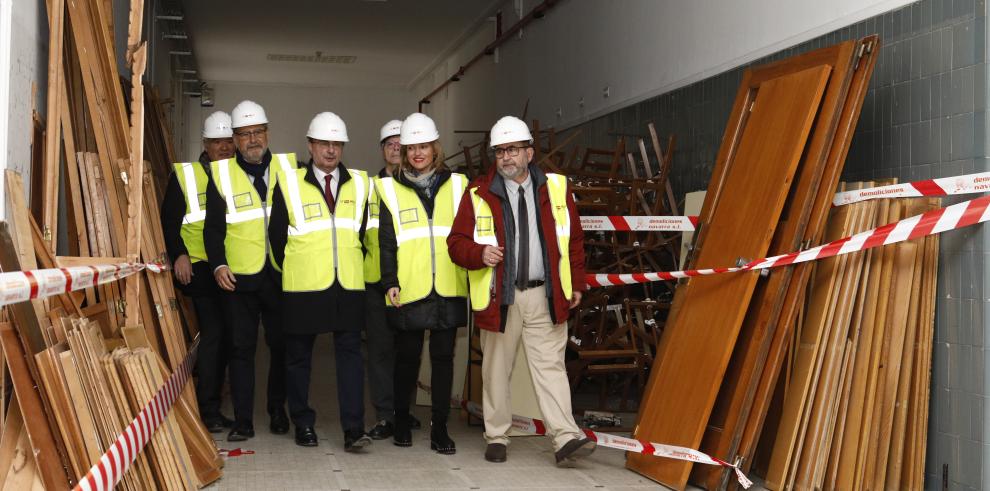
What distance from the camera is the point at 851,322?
5176mm

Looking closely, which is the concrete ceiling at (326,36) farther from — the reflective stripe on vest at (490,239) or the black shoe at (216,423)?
the reflective stripe on vest at (490,239)

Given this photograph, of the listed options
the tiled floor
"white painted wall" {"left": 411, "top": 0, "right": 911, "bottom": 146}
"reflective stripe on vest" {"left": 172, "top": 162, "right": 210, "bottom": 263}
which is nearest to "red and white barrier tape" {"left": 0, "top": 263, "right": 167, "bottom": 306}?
the tiled floor

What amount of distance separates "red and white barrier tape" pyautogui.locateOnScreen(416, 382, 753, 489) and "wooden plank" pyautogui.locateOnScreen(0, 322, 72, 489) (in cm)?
283

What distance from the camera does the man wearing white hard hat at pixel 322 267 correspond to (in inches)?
230

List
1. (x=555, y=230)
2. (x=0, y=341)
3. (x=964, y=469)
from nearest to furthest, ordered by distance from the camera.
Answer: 1. (x=0, y=341)
2. (x=964, y=469)
3. (x=555, y=230)

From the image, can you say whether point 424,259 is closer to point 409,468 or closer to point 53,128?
point 409,468

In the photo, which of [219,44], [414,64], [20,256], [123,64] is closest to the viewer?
[20,256]

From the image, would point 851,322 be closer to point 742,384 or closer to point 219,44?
point 742,384

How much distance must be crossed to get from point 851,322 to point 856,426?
1.61 feet

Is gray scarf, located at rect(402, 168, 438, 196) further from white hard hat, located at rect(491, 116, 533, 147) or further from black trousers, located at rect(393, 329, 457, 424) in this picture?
black trousers, located at rect(393, 329, 457, 424)

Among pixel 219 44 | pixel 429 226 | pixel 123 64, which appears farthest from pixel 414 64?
pixel 429 226

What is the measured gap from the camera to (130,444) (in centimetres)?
402

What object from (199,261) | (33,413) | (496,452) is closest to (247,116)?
(199,261)

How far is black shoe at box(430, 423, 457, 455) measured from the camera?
235 inches
